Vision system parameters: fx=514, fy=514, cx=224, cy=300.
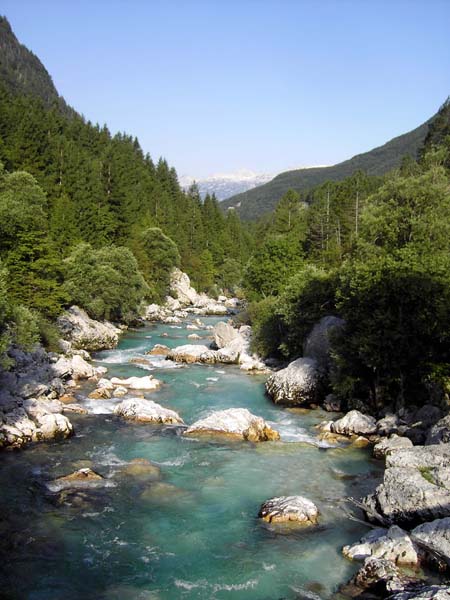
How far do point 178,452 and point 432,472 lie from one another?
11.0 meters

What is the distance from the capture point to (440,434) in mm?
21172

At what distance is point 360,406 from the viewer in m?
29.6

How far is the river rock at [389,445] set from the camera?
2294 centimetres

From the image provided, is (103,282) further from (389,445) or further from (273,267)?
(389,445)

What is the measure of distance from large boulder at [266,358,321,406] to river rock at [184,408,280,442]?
19.2ft

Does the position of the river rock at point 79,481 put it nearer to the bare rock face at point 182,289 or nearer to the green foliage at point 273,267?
the green foliage at point 273,267

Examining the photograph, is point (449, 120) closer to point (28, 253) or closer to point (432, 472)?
point (28, 253)

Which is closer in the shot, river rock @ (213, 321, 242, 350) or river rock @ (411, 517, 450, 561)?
river rock @ (411, 517, 450, 561)

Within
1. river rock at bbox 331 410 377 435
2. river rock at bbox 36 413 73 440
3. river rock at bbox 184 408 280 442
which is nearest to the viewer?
river rock at bbox 36 413 73 440

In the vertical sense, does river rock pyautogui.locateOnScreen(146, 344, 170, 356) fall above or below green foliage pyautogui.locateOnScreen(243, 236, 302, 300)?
below

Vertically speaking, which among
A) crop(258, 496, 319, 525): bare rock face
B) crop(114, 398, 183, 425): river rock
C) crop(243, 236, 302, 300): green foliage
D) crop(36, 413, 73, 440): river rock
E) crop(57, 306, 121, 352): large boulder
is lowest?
crop(258, 496, 319, 525): bare rock face

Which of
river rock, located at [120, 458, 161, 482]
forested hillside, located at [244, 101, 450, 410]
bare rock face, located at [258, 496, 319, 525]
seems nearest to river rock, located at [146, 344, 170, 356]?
forested hillside, located at [244, 101, 450, 410]

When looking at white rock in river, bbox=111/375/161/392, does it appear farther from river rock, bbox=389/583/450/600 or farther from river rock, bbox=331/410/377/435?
river rock, bbox=389/583/450/600

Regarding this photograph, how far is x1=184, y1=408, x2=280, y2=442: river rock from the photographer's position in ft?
83.7
